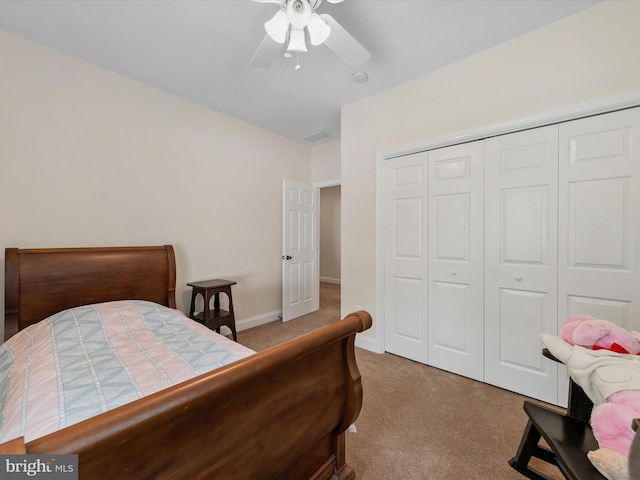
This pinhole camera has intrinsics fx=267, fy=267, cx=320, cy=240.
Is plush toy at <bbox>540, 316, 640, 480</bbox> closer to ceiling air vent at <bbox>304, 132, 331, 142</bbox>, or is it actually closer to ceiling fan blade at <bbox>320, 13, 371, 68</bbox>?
ceiling fan blade at <bbox>320, 13, 371, 68</bbox>

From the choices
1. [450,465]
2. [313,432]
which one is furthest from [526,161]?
[313,432]

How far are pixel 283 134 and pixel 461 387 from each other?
3.56 m

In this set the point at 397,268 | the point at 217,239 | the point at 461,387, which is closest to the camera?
the point at 461,387

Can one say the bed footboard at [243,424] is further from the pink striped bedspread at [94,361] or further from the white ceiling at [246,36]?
the white ceiling at [246,36]

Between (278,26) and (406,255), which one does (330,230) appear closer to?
(406,255)

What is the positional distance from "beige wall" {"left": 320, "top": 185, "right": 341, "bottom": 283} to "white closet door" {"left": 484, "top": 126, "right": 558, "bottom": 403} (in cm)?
484

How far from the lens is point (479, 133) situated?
215cm

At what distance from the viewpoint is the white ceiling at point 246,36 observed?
5.62 feet

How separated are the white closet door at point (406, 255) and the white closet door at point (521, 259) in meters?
0.52

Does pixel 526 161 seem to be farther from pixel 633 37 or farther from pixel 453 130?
pixel 633 37

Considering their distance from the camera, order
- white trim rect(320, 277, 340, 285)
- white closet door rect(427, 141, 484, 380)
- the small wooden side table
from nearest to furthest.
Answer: white closet door rect(427, 141, 484, 380) → the small wooden side table → white trim rect(320, 277, 340, 285)

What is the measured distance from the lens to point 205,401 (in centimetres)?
68

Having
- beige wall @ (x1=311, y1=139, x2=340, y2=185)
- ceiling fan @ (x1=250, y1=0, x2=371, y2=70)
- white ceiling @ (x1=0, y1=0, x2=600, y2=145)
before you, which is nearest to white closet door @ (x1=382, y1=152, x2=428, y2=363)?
white ceiling @ (x1=0, y1=0, x2=600, y2=145)

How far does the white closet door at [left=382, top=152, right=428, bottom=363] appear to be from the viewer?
2508 millimetres
